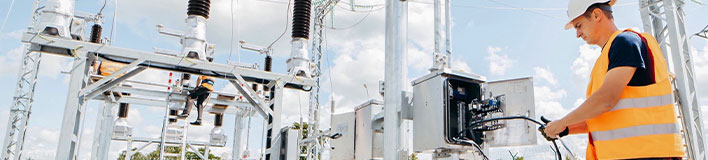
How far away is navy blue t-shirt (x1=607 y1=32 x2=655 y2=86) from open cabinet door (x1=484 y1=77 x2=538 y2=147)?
3586 millimetres

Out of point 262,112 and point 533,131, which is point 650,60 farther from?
point 262,112

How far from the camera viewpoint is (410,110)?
5.29 meters

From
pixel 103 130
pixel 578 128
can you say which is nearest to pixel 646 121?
pixel 578 128

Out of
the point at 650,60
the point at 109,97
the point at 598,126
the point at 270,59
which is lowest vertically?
the point at 598,126

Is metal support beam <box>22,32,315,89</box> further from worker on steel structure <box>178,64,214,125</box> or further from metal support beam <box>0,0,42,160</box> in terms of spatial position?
metal support beam <box>0,0,42,160</box>

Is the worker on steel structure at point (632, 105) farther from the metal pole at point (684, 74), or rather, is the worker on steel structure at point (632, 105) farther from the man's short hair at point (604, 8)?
the metal pole at point (684, 74)

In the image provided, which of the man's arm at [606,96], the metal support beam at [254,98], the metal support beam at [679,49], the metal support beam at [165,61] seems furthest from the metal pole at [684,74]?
the man's arm at [606,96]

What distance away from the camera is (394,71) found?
4945 mm

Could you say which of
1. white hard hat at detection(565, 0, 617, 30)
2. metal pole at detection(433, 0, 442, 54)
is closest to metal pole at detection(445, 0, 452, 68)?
metal pole at detection(433, 0, 442, 54)

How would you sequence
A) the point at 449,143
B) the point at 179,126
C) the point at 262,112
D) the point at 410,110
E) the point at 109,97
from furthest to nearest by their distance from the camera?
the point at 179,126 → the point at 109,97 → the point at 262,112 → the point at 410,110 → the point at 449,143

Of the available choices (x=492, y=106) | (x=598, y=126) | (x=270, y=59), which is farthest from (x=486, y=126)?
(x=270, y=59)

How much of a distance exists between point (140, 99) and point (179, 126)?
1.13 m

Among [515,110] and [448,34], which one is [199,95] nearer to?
[448,34]

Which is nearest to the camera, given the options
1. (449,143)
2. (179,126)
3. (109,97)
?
(449,143)
